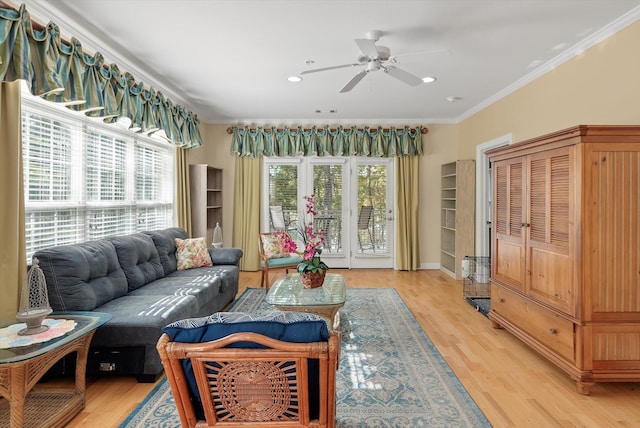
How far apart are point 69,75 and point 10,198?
105 centimetres

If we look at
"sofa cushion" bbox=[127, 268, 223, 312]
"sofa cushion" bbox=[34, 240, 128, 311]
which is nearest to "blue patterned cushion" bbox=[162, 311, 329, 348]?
"sofa cushion" bbox=[34, 240, 128, 311]

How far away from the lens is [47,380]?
99.8 inches

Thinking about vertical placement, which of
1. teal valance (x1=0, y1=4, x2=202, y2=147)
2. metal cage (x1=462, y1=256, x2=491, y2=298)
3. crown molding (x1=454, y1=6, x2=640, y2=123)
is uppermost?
crown molding (x1=454, y1=6, x2=640, y2=123)

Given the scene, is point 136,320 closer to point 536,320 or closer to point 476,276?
point 536,320

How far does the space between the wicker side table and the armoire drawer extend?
3075mm

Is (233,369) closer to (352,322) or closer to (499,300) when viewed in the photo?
(352,322)

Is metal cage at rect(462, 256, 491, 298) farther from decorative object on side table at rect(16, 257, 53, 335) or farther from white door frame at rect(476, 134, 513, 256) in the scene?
decorative object on side table at rect(16, 257, 53, 335)

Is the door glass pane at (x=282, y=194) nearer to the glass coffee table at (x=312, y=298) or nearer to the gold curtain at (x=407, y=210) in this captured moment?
the gold curtain at (x=407, y=210)

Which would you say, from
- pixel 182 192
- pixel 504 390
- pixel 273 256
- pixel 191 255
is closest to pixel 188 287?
pixel 191 255

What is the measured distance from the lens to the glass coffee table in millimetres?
2934

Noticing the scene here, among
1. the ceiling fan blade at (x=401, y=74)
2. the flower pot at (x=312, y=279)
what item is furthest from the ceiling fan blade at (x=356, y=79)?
the flower pot at (x=312, y=279)

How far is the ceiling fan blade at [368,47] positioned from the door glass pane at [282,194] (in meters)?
3.66

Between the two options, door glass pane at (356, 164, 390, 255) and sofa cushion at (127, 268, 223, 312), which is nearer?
sofa cushion at (127, 268, 223, 312)

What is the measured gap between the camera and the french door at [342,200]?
21.4 ft
